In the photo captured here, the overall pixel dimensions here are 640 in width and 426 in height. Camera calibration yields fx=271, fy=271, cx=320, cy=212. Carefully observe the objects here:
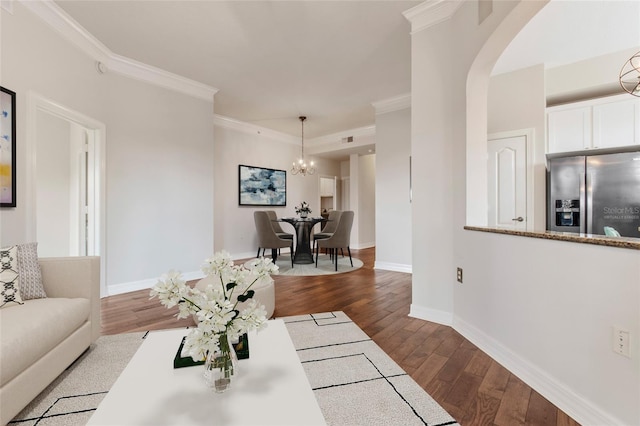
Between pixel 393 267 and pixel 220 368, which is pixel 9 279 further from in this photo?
pixel 393 267

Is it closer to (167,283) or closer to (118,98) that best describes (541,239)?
(167,283)

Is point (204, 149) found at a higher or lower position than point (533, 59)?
lower

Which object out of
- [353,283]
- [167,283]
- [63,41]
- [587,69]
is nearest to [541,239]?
[167,283]

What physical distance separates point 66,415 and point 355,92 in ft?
15.0

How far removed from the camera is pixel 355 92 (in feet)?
14.2

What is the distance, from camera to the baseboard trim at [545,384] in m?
1.29

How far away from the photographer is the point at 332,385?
158 cm

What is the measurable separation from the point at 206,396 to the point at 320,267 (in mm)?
4043

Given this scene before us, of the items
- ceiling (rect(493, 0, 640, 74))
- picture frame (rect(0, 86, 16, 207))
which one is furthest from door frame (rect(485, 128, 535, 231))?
picture frame (rect(0, 86, 16, 207))

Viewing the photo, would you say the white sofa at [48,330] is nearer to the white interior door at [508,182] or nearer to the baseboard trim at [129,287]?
the baseboard trim at [129,287]

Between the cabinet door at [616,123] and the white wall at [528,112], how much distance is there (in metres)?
0.53

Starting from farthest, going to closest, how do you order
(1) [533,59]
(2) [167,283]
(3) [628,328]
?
(1) [533,59]
(3) [628,328]
(2) [167,283]

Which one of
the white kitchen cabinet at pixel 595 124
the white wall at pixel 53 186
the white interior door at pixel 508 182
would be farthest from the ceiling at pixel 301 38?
the white wall at pixel 53 186

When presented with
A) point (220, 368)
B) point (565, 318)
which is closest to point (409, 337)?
point (565, 318)
